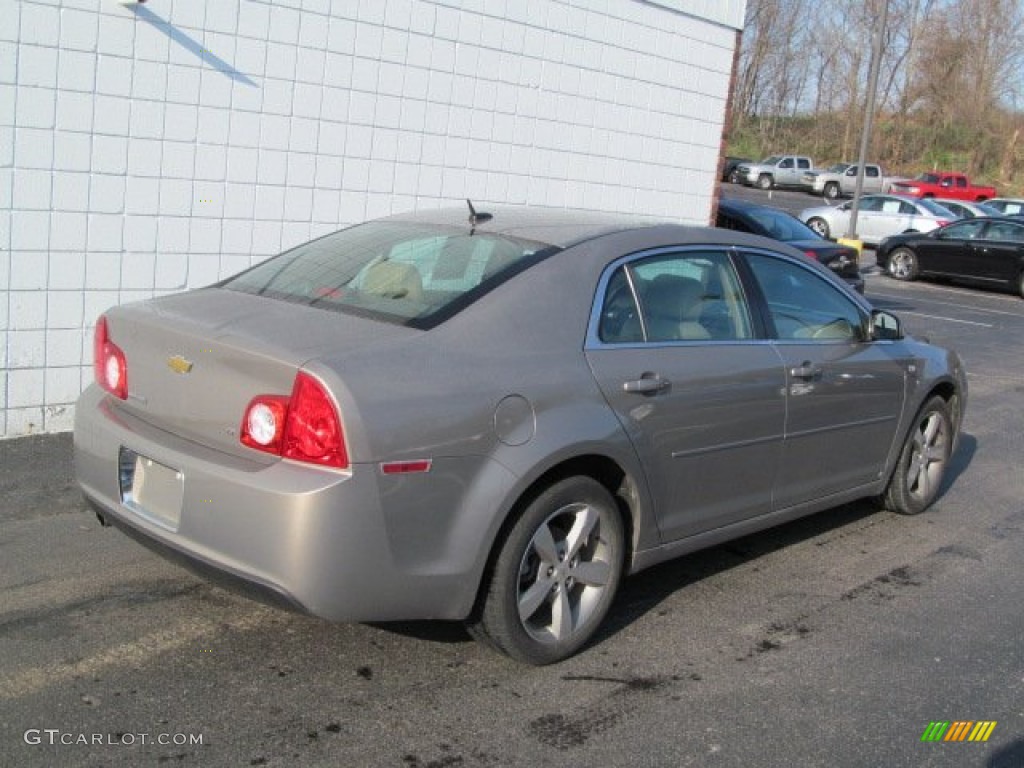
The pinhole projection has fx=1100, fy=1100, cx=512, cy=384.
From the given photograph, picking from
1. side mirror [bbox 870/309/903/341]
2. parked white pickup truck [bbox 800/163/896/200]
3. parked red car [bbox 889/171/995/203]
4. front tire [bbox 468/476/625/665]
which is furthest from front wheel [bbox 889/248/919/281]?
parked white pickup truck [bbox 800/163/896/200]

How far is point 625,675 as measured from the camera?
157 inches

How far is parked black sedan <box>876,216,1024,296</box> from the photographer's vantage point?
70.2ft

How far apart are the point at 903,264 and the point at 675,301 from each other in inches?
775

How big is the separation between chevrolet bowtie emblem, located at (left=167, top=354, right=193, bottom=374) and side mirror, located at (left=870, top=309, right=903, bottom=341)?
3443mm

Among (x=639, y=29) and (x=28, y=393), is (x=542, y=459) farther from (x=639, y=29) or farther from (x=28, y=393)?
(x=639, y=29)

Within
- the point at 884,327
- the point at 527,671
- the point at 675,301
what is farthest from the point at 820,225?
the point at 527,671

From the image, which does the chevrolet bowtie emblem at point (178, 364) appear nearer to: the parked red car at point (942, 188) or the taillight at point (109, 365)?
the taillight at point (109, 365)

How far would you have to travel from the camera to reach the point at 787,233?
14859 millimetres

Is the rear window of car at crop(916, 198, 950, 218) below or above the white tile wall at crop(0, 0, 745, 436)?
above

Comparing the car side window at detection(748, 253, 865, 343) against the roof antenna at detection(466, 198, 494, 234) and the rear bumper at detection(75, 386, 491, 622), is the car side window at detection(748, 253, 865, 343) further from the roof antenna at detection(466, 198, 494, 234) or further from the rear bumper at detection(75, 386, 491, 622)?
the rear bumper at detection(75, 386, 491, 622)

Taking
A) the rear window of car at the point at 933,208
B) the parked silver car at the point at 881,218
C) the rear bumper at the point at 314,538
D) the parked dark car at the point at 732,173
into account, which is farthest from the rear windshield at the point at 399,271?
the parked dark car at the point at 732,173

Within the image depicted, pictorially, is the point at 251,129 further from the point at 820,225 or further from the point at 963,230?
the point at 820,225

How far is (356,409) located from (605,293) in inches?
50.7

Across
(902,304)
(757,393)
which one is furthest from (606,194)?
(902,304)
